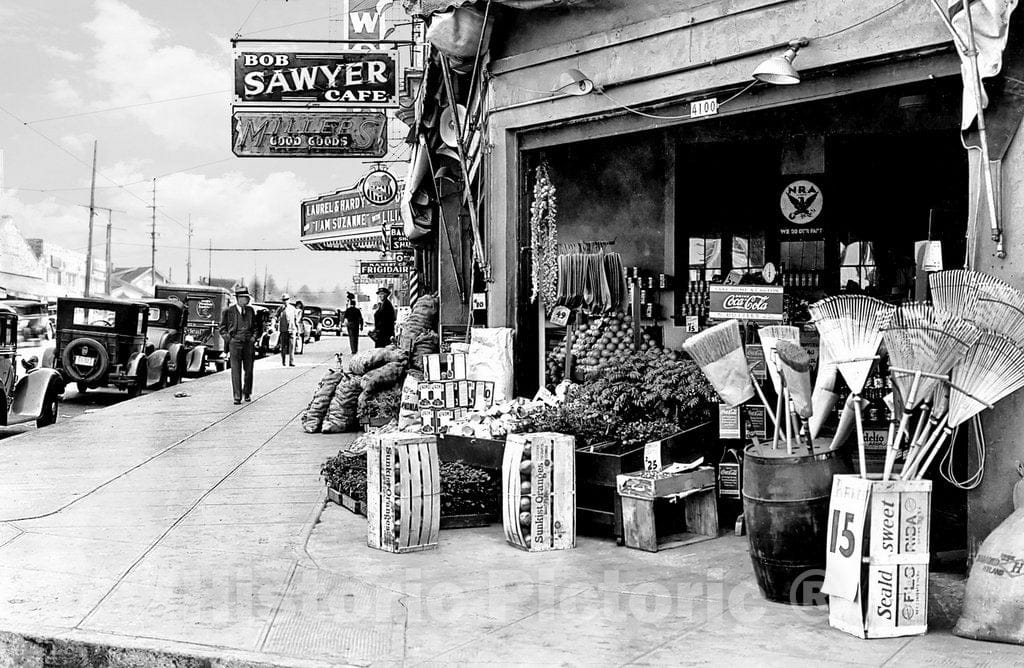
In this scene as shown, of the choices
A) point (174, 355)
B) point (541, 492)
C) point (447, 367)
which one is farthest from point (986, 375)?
point (174, 355)

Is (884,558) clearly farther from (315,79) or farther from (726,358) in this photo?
(315,79)

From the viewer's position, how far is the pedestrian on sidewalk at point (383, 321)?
71.9ft

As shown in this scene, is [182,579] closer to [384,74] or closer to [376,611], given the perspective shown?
[376,611]

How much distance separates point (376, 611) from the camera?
220 inches

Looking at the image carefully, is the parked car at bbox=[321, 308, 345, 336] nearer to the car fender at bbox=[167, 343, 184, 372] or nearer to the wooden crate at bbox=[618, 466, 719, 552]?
the car fender at bbox=[167, 343, 184, 372]

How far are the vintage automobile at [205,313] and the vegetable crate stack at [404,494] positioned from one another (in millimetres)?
22410

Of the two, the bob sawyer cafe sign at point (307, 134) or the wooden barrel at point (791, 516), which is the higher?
the bob sawyer cafe sign at point (307, 134)

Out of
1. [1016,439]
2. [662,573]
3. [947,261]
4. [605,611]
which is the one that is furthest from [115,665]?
[947,261]

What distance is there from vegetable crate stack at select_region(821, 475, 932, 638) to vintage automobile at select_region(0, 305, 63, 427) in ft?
41.5

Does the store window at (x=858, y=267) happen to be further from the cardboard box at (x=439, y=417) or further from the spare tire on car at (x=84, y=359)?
the spare tire on car at (x=84, y=359)

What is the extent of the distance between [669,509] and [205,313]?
24.4m

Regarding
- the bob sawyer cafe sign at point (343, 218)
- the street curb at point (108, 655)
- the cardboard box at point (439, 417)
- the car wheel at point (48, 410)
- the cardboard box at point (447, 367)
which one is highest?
the bob sawyer cafe sign at point (343, 218)

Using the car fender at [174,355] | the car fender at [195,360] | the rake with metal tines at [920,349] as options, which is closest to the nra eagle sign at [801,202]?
the rake with metal tines at [920,349]

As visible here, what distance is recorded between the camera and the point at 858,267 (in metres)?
9.84
